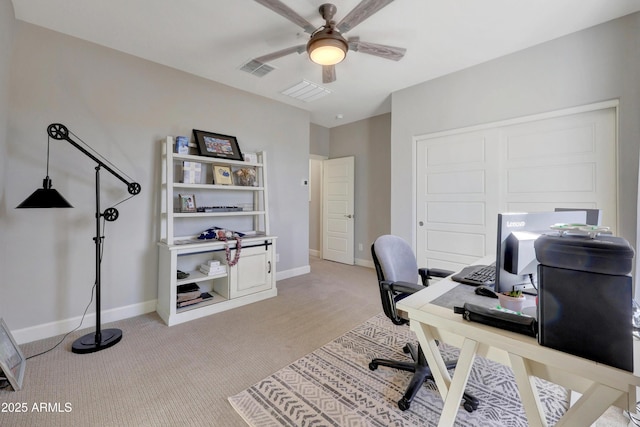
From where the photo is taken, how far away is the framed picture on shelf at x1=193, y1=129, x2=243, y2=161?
3.17 meters

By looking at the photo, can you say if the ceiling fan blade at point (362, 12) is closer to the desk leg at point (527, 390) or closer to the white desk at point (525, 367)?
the white desk at point (525, 367)

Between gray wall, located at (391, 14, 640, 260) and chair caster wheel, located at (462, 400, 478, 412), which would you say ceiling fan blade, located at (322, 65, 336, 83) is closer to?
gray wall, located at (391, 14, 640, 260)

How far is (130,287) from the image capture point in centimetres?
282

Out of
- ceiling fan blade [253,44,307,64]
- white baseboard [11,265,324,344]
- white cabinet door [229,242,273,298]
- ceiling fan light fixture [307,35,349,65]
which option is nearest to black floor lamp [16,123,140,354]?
white baseboard [11,265,324,344]

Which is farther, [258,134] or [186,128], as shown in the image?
[258,134]

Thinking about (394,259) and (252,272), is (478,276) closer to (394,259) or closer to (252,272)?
(394,259)

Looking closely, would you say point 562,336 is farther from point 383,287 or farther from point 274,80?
point 274,80

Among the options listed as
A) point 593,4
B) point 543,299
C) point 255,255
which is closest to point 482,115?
point 593,4

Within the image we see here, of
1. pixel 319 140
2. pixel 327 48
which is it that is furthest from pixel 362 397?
pixel 319 140

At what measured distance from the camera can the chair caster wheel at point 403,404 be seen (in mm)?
1536

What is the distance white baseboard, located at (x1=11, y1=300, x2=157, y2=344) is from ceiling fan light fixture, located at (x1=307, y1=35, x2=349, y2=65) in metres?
3.03

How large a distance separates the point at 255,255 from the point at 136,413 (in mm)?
1831

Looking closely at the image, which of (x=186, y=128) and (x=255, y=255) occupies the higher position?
(x=186, y=128)

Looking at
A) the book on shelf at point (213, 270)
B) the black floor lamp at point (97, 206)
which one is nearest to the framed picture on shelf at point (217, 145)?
the black floor lamp at point (97, 206)
